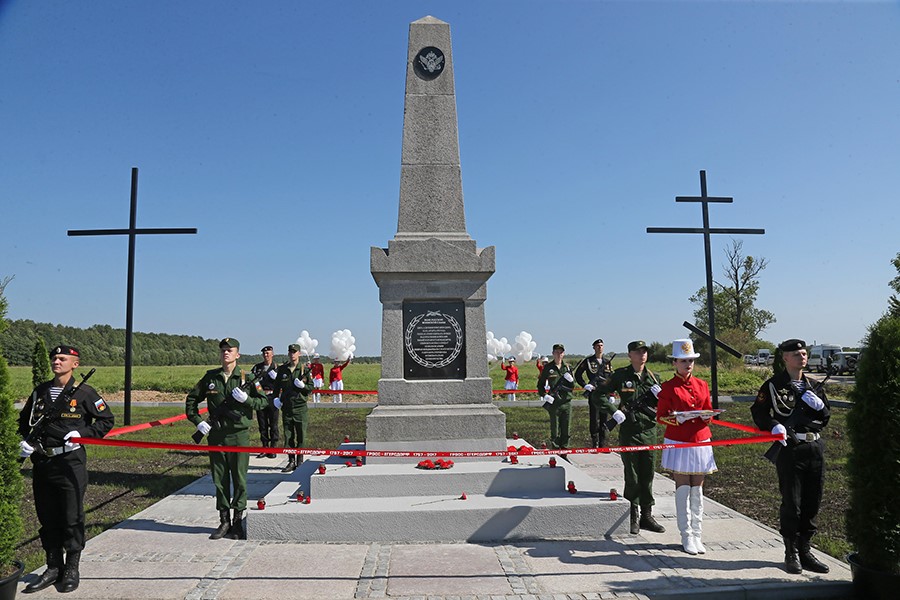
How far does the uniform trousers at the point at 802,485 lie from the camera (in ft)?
17.4

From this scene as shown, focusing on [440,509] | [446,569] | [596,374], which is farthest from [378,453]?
[596,374]

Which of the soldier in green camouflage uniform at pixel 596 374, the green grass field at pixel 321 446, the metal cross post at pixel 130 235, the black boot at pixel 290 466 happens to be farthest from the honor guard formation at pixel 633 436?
the metal cross post at pixel 130 235

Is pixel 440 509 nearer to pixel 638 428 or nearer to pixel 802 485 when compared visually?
pixel 638 428

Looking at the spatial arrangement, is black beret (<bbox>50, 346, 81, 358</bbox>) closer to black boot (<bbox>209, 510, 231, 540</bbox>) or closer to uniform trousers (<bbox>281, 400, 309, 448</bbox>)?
black boot (<bbox>209, 510, 231, 540</bbox>)

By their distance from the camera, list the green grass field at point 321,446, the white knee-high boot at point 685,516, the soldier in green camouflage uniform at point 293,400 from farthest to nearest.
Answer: the soldier in green camouflage uniform at point 293,400 < the green grass field at point 321,446 < the white knee-high boot at point 685,516

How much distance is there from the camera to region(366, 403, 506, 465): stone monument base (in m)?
7.29

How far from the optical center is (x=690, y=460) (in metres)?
5.79

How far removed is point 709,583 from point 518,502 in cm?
208

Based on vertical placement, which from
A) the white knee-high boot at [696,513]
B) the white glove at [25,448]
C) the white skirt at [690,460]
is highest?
the white glove at [25,448]

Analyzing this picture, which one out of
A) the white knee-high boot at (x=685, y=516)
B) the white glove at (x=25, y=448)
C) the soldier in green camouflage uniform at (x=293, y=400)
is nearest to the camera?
the white glove at (x=25, y=448)

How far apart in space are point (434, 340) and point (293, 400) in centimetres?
413

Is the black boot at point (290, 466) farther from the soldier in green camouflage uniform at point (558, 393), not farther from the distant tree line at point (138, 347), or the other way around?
the distant tree line at point (138, 347)

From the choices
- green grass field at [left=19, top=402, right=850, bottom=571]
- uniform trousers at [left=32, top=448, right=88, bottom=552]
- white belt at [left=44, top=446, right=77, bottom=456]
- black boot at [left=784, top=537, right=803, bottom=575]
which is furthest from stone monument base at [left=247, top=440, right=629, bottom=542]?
green grass field at [left=19, top=402, right=850, bottom=571]

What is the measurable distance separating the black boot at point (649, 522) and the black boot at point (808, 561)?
1.43m
